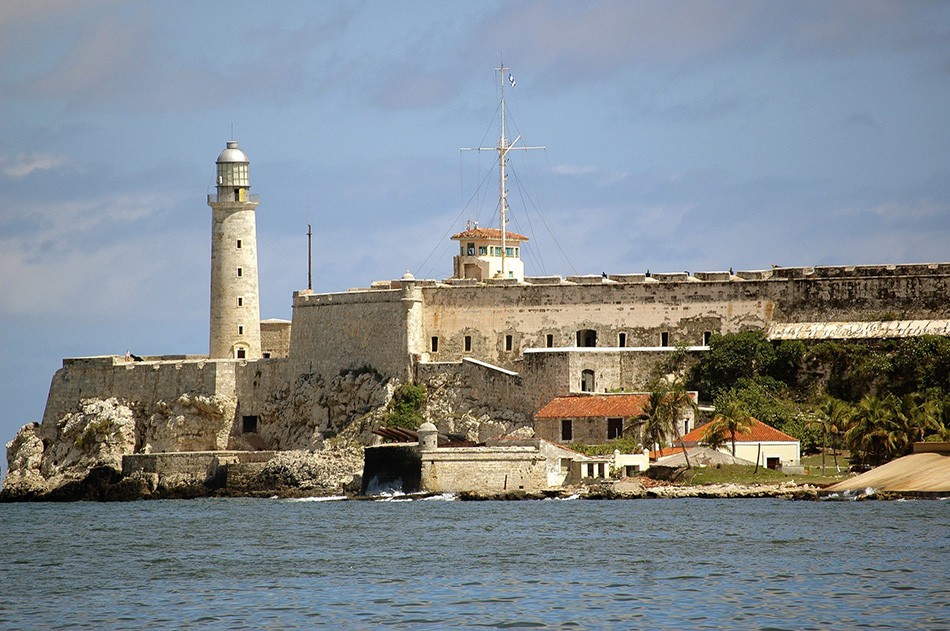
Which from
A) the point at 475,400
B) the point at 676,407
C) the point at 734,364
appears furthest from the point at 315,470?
the point at 734,364

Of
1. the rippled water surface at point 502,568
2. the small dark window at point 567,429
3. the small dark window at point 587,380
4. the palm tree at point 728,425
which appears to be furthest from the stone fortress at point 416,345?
the rippled water surface at point 502,568

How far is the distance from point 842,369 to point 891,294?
3180 mm

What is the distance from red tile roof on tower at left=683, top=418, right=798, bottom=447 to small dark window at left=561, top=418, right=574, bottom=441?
3.35 m

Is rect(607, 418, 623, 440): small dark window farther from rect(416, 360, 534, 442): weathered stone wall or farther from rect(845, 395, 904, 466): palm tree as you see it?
rect(845, 395, 904, 466): palm tree

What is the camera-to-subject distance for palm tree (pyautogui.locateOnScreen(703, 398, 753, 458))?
46844 mm

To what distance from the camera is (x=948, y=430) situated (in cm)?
4534

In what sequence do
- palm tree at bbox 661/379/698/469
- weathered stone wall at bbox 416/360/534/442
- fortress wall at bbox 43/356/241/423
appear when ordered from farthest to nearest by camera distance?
1. fortress wall at bbox 43/356/241/423
2. weathered stone wall at bbox 416/360/534/442
3. palm tree at bbox 661/379/698/469

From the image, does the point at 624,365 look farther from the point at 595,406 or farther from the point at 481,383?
the point at 481,383

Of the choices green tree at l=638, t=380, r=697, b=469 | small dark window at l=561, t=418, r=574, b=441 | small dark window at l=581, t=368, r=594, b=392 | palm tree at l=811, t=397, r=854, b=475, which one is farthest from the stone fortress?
green tree at l=638, t=380, r=697, b=469

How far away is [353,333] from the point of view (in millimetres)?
57844

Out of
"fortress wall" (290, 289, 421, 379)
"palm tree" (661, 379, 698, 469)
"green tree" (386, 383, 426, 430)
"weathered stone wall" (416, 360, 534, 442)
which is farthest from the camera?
"fortress wall" (290, 289, 421, 379)

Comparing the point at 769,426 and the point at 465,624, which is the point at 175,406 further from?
the point at 465,624

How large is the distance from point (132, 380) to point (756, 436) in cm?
2356

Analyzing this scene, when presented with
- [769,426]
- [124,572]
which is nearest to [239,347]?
[769,426]
